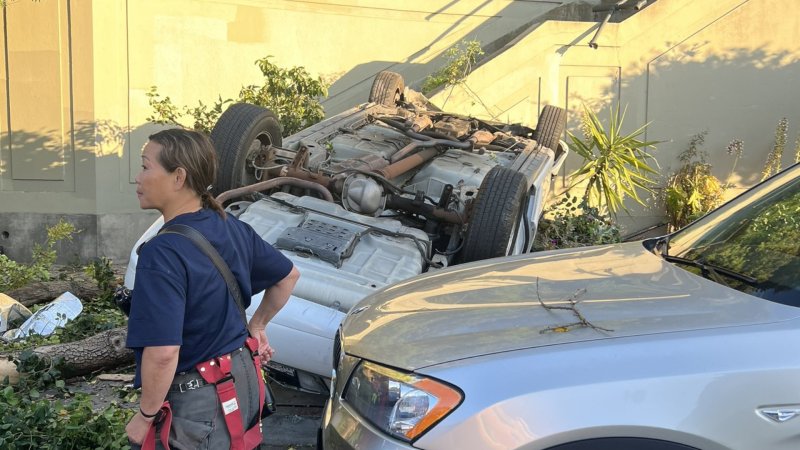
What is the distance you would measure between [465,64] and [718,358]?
25.5ft

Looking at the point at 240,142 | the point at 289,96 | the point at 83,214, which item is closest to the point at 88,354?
the point at 240,142

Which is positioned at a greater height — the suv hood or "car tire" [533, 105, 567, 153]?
"car tire" [533, 105, 567, 153]

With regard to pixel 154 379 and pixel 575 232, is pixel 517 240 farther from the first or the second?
pixel 154 379

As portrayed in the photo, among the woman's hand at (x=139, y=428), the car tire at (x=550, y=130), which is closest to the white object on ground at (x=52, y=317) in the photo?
the woman's hand at (x=139, y=428)

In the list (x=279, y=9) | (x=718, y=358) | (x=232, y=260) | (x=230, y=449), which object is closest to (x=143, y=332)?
(x=232, y=260)

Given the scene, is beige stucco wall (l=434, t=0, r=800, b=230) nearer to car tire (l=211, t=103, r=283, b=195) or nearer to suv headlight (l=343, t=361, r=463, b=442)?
car tire (l=211, t=103, r=283, b=195)

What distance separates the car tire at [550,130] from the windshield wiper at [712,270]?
4.37m

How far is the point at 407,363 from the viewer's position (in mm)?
2111

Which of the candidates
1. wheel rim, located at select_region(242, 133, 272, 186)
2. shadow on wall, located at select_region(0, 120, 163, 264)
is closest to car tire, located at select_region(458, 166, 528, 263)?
wheel rim, located at select_region(242, 133, 272, 186)

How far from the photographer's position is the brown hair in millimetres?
2080

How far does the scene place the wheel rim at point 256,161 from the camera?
5168 mm

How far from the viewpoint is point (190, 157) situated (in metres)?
2.10

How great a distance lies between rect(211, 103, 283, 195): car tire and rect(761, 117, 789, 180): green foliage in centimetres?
654

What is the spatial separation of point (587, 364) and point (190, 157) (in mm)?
1265
